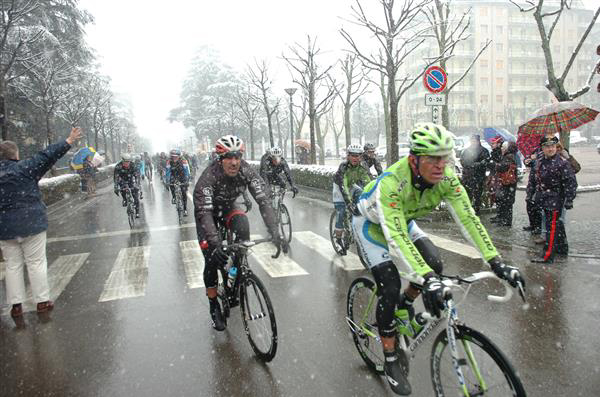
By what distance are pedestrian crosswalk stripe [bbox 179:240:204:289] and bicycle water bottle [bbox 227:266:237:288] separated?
78.9 inches

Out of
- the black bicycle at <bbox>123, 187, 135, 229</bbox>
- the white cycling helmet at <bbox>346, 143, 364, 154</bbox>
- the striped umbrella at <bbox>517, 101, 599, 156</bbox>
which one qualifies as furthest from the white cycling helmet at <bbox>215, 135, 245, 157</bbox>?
the black bicycle at <bbox>123, 187, 135, 229</bbox>

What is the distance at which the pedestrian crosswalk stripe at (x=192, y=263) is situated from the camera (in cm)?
649

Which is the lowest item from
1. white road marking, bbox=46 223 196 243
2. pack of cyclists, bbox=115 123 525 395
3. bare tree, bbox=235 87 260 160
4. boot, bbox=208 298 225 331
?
white road marking, bbox=46 223 196 243

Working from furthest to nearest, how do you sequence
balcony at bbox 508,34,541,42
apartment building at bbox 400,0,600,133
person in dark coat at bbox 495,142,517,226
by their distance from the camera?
balcony at bbox 508,34,541,42 → apartment building at bbox 400,0,600,133 → person in dark coat at bbox 495,142,517,226

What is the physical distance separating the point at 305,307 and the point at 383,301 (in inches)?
89.4

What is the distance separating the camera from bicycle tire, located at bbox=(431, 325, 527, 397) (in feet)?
7.61

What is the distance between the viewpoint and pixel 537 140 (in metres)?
9.78

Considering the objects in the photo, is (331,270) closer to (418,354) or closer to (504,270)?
(418,354)

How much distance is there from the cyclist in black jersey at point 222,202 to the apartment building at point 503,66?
74.8 m

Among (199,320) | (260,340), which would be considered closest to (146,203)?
(199,320)

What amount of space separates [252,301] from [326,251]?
13.5ft

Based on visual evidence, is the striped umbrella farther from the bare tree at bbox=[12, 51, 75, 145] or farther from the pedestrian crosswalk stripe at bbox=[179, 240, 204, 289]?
the bare tree at bbox=[12, 51, 75, 145]

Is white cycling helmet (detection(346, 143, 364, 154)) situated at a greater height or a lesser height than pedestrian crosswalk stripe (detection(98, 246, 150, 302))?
greater

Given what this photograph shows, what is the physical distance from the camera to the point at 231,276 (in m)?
4.29
